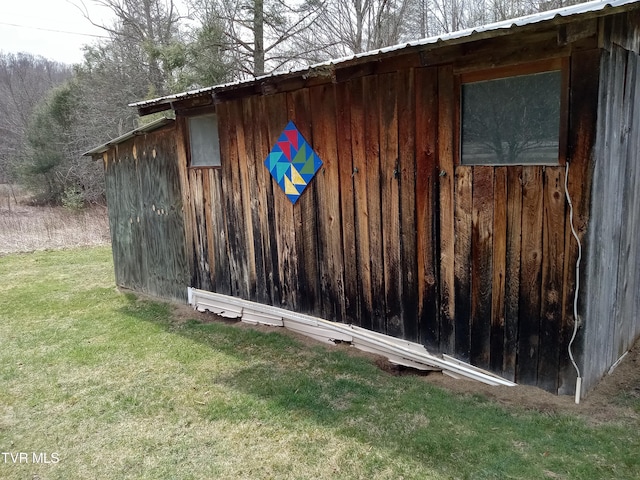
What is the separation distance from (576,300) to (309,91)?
8.35ft

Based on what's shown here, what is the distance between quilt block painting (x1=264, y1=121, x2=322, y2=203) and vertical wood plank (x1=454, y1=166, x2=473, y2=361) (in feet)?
4.35

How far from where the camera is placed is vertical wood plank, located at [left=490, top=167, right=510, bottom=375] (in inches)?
115

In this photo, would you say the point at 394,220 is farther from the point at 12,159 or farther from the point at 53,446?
the point at 12,159

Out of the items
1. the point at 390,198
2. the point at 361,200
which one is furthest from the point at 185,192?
the point at 390,198

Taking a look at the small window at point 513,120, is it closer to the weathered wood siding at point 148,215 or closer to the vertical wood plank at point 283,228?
the vertical wood plank at point 283,228

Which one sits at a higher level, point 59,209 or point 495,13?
point 495,13

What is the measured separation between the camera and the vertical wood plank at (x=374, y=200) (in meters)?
3.52

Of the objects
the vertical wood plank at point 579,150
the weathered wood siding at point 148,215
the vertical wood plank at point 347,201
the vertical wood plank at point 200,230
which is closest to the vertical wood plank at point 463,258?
the vertical wood plank at point 579,150

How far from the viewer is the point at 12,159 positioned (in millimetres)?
19312

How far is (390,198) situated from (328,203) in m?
0.66

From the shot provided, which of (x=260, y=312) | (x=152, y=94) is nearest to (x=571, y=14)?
(x=260, y=312)

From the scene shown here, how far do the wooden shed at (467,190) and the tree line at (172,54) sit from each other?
7.11 metres

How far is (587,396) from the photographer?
2889 mm

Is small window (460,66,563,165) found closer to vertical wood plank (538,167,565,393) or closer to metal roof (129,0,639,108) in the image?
vertical wood plank (538,167,565,393)
